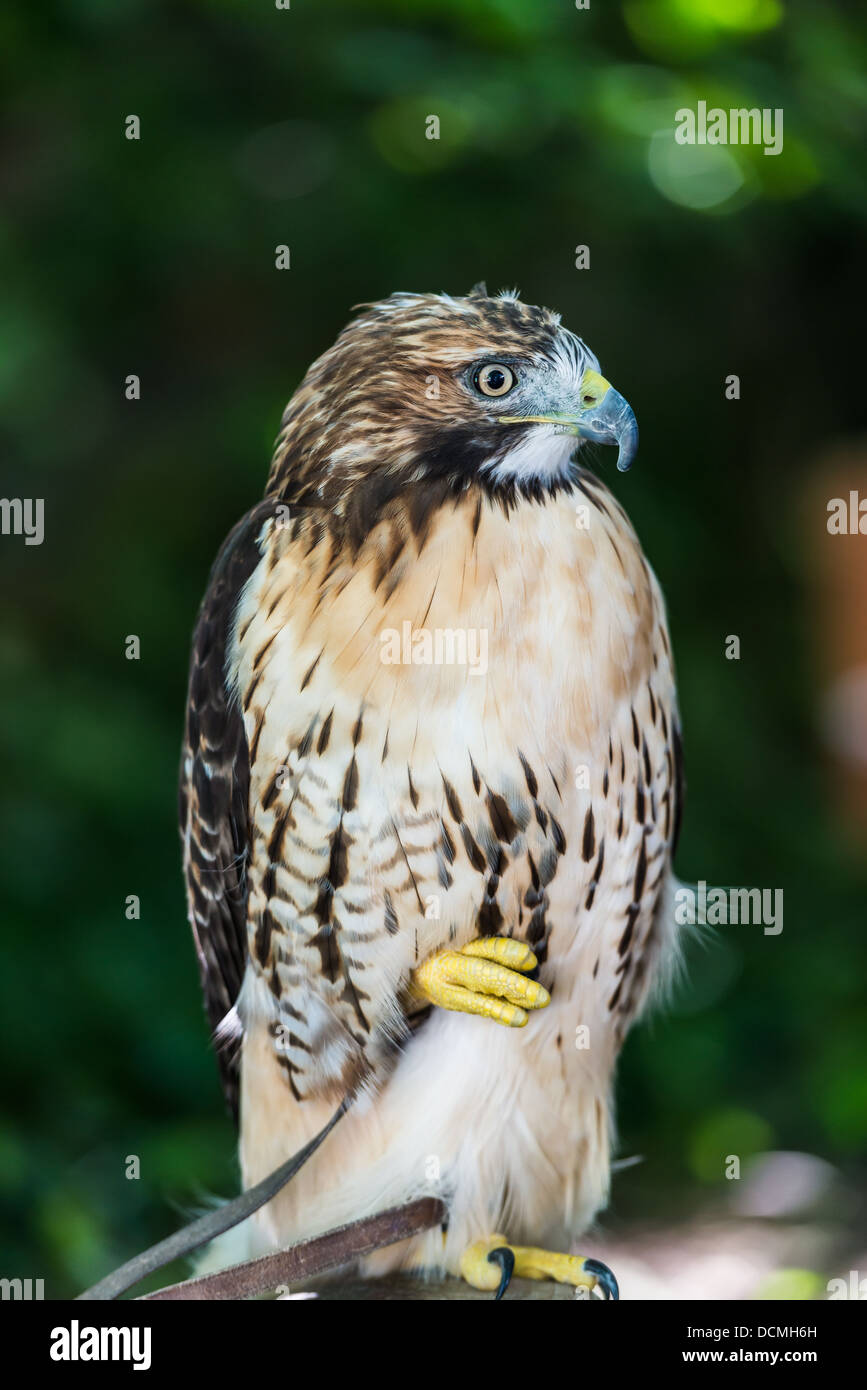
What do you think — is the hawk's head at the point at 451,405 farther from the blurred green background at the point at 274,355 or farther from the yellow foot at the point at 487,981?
the blurred green background at the point at 274,355

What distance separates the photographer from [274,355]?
2.78 m

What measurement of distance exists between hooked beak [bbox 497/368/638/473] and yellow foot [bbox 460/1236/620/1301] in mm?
964

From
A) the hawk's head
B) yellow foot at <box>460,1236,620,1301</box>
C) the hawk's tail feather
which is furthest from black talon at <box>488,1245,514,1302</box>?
the hawk's head

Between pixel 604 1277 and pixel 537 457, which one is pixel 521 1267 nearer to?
pixel 604 1277

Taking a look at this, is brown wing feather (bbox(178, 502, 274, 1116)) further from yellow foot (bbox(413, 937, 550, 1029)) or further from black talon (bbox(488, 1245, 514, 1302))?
black talon (bbox(488, 1245, 514, 1302))

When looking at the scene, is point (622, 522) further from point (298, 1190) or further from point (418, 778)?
point (298, 1190)

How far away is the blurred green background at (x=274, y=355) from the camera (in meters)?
2.46

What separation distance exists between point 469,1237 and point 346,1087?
0.85 feet

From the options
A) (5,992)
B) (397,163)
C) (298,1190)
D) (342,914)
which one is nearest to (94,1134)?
(5,992)

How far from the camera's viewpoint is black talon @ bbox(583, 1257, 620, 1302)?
5.22 ft

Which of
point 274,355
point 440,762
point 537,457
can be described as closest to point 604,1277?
point 440,762

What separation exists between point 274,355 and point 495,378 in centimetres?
164

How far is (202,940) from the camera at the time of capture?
170 cm

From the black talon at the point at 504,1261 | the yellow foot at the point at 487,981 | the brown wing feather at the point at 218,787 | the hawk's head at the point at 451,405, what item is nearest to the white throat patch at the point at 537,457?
the hawk's head at the point at 451,405
